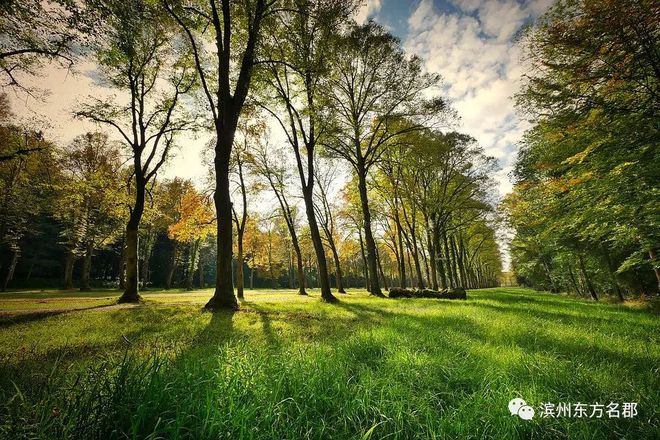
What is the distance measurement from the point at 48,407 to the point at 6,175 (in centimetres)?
3247

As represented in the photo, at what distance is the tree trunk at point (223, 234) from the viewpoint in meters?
10.2

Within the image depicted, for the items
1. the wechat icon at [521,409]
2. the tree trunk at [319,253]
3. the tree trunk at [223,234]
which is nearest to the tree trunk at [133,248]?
the tree trunk at [223,234]

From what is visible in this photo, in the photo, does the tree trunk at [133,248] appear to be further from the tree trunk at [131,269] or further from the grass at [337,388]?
the grass at [337,388]

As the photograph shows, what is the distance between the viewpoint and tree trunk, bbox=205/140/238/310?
33.4 feet

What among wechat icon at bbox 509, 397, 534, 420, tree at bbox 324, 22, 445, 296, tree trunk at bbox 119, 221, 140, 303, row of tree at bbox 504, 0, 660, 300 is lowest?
wechat icon at bbox 509, 397, 534, 420

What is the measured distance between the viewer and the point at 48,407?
1.55 metres

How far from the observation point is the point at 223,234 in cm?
1045

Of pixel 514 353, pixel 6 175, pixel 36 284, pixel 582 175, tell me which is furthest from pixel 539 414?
pixel 36 284

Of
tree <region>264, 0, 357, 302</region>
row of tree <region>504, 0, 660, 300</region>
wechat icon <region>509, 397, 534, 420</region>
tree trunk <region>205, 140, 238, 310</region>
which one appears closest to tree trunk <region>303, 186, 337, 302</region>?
tree <region>264, 0, 357, 302</region>

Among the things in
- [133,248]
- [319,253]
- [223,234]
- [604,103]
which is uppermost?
[604,103]

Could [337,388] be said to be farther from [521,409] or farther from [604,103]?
[604,103]

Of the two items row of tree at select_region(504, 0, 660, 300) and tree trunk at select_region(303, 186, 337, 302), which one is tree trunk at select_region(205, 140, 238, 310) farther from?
row of tree at select_region(504, 0, 660, 300)

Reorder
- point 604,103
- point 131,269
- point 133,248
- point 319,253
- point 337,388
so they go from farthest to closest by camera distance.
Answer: point 319,253 → point 133,248 → point 131,269 → point 604,103 → point 337,388

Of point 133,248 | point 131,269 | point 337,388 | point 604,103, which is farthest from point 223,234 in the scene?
point 604,103
